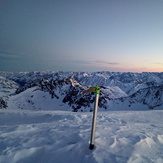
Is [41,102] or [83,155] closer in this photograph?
[83,155]

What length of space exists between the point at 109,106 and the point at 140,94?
26122mm

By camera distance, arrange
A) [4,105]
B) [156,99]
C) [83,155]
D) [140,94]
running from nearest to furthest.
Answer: [83,155]
[4,105]
[156,99]
[140,94]

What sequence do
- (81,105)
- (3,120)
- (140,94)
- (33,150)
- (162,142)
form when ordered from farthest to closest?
(81,105) → (140,94) → (3,120) → (162,142) → (33,150)

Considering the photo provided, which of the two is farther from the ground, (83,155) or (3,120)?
(83,155)

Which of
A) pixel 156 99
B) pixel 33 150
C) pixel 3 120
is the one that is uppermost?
pixel 33 150

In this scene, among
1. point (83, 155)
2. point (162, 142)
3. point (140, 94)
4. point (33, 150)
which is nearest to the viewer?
point (83, 155)

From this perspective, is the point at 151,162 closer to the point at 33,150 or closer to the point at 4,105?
the point at 33,150

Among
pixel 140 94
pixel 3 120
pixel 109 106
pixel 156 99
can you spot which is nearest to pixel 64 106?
pixel 109 106

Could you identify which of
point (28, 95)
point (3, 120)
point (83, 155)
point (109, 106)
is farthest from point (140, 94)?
point (83, 155)

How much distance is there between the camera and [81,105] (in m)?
100

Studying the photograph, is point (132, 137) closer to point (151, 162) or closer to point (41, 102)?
point (151, 162)

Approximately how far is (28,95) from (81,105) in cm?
4329

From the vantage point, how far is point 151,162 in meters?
4.20

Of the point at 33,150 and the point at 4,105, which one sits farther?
the point at 4,105
